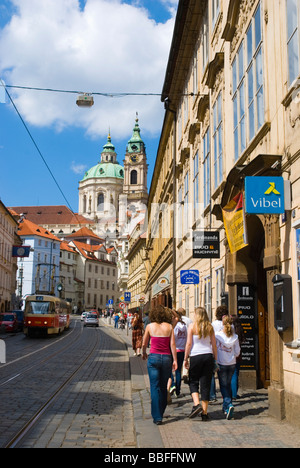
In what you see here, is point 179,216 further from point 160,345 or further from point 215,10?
point 160,345

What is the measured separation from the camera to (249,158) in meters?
10.9

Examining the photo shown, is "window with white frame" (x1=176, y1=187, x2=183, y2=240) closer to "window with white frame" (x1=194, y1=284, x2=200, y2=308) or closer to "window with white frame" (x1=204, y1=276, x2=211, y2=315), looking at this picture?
"window with white frame" (x1=194, y1=284, x2=200, y2=308)

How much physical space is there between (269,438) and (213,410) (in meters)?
2.46

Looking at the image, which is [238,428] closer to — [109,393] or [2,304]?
[109,393]

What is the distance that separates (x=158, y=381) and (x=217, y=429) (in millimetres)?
1114

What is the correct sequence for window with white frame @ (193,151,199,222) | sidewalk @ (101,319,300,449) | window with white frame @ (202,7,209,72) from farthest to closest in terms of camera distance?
window with white frame @ (193,151,199,222) < window with white frame @ (202,7,209,72) < sidewalk @ (101,319,300,449)

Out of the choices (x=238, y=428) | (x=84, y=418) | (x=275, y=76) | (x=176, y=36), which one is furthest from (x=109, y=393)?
(x=176, y=36)

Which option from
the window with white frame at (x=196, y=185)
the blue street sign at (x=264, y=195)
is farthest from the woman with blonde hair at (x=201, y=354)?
the window with white frame at (x=196, y=185)

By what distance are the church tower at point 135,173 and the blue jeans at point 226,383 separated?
5922 inches

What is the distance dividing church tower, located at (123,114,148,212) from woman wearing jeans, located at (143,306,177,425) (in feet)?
495

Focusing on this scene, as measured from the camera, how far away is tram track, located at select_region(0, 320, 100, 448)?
306 inches

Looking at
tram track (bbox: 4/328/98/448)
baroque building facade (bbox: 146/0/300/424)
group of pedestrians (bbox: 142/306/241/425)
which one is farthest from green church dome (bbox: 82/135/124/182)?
group of pedestrians (bbox: 142/306/241/425)

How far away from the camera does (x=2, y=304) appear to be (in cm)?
6419

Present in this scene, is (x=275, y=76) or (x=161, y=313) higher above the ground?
(x=275, y=76)
